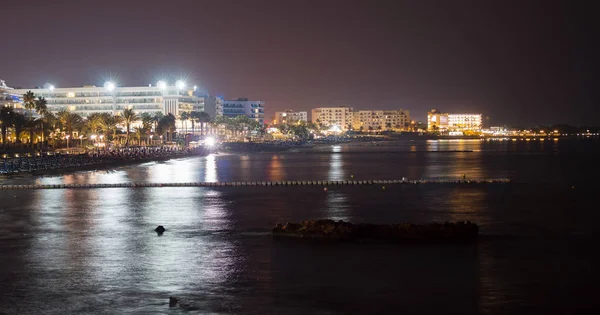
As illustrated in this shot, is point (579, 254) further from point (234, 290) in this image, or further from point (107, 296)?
point (107, 296)

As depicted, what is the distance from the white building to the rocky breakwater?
17257 cm

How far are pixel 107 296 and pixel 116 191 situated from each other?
1171 inches

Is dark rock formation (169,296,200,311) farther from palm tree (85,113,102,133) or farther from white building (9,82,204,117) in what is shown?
white building (9,82,204,117)

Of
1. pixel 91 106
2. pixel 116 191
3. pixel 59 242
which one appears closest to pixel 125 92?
pixel 91 106

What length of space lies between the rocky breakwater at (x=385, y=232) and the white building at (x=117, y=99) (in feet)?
566

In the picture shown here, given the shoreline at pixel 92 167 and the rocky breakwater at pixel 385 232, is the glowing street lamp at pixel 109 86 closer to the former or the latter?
the shoreline at pixel 92 167

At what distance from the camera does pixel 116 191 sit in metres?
45.8

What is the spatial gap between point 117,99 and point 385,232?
18096cm

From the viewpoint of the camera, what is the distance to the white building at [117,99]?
194 metres

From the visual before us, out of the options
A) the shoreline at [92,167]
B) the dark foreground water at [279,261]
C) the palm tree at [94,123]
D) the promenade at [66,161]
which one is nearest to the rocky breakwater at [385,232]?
the dark foreground water at [279,261]

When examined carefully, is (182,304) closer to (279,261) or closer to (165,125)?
(279,261)

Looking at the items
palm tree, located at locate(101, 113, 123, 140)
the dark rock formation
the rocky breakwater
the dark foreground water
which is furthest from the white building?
the dark rock formation

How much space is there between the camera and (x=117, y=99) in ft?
639

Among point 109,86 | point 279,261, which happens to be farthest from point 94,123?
point 279,261
